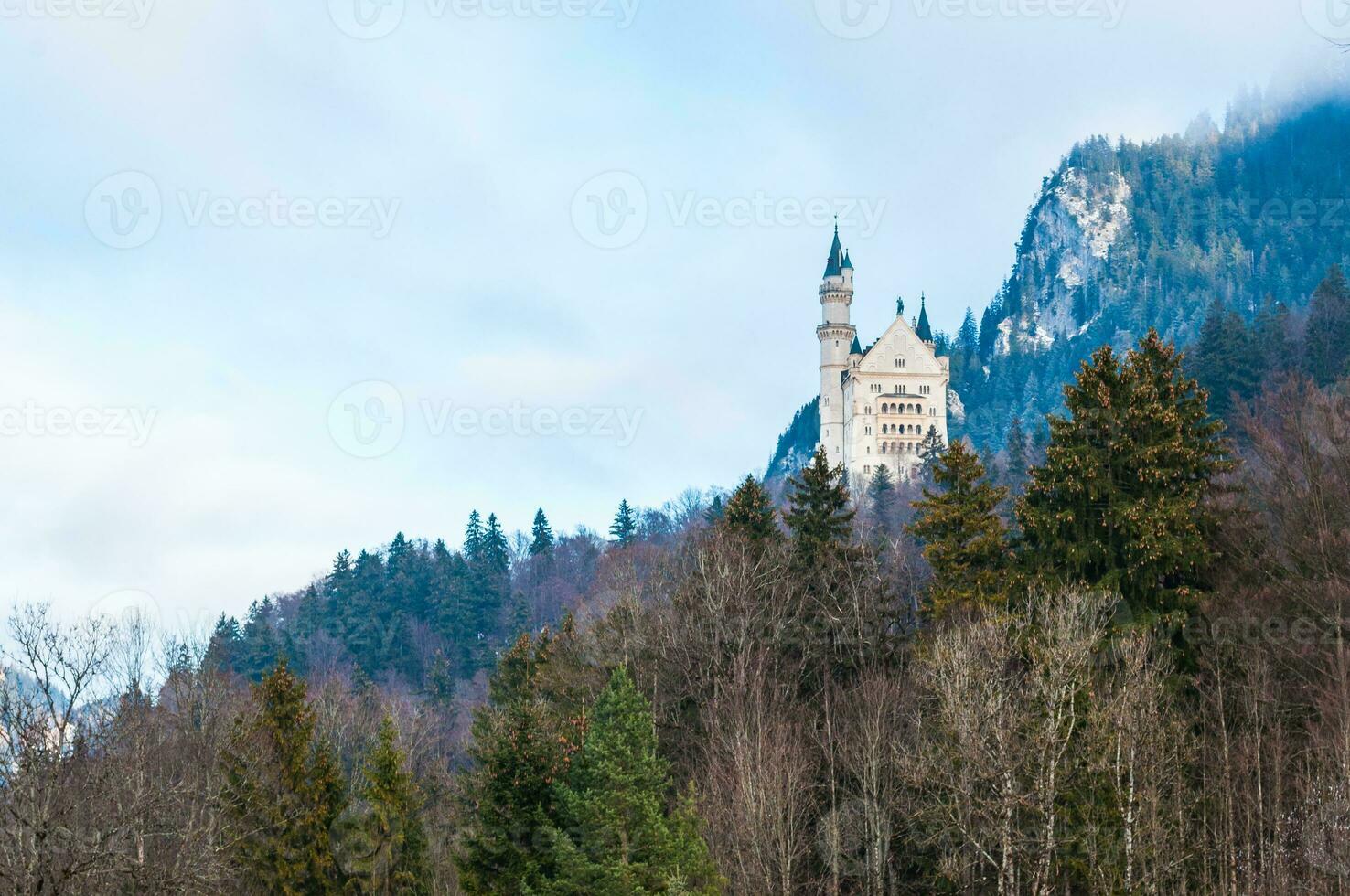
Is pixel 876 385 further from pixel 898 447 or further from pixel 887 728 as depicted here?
pixel 887 728

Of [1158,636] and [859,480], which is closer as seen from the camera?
[1158,636]

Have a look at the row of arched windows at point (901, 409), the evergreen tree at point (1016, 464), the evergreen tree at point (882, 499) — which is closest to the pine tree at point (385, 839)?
the evergreen tree at point (882, 499)

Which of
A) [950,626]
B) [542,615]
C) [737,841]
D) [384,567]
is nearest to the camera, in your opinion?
[737,841]

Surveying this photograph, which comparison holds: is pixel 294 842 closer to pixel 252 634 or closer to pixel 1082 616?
pixel 1082 616

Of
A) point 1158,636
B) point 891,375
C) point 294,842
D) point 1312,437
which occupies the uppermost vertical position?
point 891,375

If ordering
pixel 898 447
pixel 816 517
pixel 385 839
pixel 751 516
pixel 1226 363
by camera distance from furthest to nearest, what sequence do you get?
pixel 898 447
pixel 1226 363
pixel 751 516
pixel 816 517
pixel 385 839

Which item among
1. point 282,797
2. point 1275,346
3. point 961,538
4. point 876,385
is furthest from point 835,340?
point 282,797

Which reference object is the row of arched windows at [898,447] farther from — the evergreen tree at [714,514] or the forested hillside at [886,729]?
the forested hillside at [886,729]

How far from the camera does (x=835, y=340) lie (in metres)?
134

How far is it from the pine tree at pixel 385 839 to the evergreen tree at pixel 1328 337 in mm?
58084

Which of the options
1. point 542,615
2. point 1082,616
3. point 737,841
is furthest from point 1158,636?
point 542,615

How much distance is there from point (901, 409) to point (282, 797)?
338 ft

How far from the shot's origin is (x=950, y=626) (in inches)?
1284

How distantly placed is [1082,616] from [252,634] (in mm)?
82805
